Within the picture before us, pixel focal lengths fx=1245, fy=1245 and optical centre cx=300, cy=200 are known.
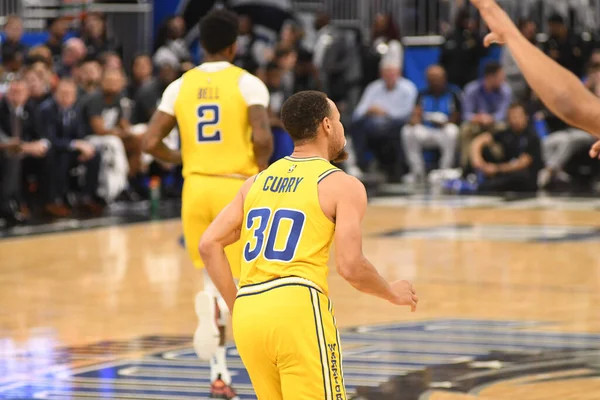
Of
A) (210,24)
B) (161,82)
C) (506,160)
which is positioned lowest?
(506,160)

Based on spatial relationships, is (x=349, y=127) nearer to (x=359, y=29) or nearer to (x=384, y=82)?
(x=384, y=82)

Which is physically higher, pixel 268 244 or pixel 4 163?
pixel 268 244

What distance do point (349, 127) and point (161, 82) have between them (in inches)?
139

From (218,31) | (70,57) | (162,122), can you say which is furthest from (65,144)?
(218,31)

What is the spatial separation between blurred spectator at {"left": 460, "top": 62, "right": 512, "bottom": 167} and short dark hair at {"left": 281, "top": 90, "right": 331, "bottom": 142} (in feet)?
46.3

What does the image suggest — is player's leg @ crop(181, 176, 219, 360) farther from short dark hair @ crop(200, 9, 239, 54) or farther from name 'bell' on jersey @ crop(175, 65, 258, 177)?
short dark hair @ crop(200, 9, 239, 54)

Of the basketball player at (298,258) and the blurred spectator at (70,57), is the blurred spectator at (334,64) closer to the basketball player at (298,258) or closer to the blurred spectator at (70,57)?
the blurred spectator at (70,57)

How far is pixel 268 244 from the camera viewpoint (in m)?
4.42

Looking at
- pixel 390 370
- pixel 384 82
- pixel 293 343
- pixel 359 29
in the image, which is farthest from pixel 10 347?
pixel 359 29

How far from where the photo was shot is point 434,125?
19.4 metres

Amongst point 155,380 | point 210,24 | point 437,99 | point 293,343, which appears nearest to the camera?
point 293,343

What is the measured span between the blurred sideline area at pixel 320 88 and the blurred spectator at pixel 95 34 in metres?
0.03

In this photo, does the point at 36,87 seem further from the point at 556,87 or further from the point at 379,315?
the point at 556,87

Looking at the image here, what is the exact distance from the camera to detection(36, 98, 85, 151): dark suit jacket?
15656mm
